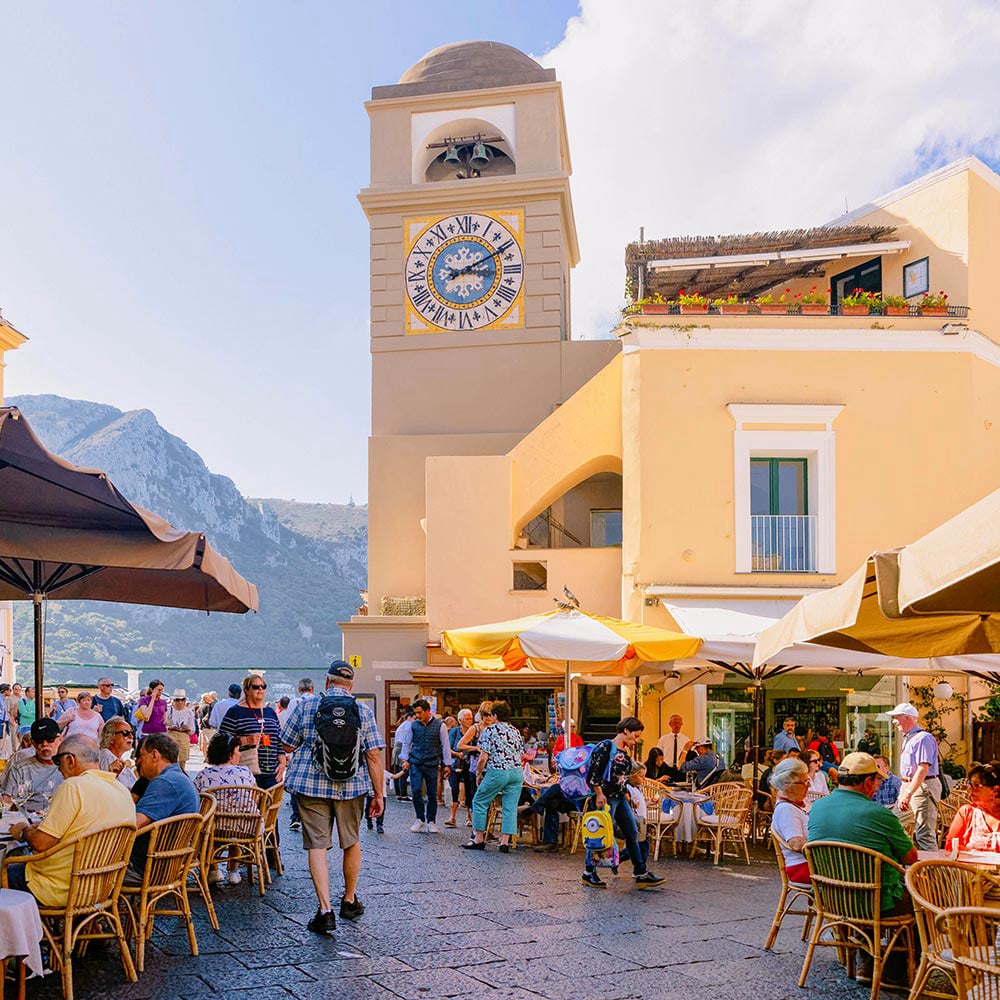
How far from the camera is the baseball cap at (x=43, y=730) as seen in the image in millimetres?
8289

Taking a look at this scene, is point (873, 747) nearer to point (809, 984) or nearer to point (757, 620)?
point (757, 620)

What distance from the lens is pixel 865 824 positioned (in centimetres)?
668

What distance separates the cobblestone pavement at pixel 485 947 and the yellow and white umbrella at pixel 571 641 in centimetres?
234

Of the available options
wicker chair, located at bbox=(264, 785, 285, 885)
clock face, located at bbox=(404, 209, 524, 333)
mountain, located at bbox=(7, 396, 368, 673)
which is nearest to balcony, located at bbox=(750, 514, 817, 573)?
clock face, located at bbox=(404, 209, 524, 333)

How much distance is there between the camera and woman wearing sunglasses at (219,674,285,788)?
10.7 meters

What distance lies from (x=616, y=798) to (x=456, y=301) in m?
17.8

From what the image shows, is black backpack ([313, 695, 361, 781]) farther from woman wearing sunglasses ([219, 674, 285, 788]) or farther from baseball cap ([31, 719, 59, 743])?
woman wearing sunglasses ([219, 674, 285, 788])

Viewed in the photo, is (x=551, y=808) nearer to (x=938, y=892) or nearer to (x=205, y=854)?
(x=205, y=854)

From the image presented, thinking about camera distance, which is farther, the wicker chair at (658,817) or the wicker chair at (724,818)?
the wicker chair at (658,817)

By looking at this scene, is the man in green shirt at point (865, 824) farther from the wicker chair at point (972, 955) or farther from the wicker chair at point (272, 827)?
the wicker chair at point (272, 827)

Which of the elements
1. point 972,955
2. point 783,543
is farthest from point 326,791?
point 783,543

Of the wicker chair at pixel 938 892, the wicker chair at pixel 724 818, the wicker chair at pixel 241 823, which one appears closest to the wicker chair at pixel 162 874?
the wicker chair at pixel 241 823

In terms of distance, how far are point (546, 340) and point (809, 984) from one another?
2045 cm

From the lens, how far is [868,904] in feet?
21.6
